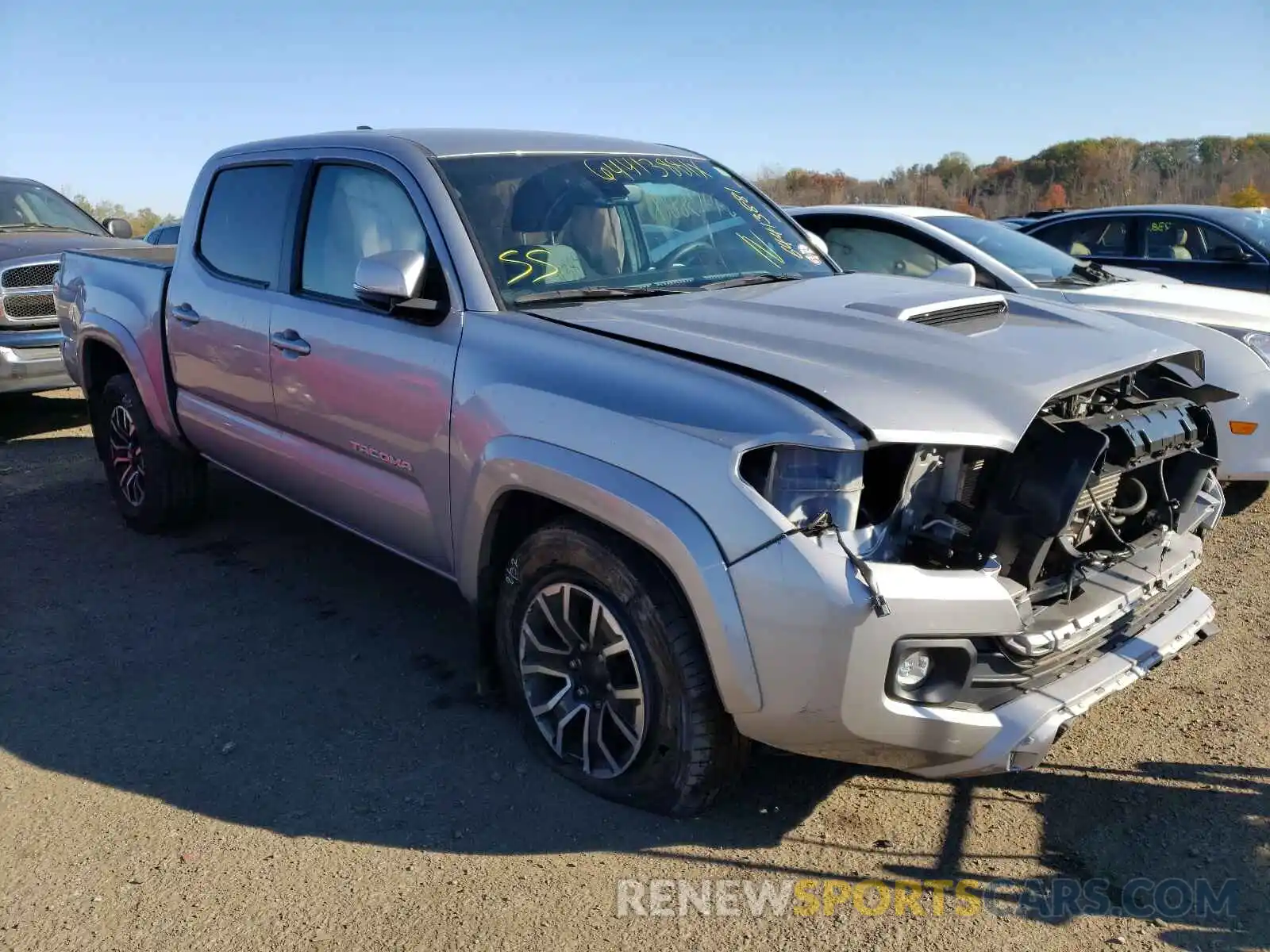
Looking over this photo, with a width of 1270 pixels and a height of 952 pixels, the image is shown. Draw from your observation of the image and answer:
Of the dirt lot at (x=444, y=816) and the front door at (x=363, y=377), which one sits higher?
the front door at (x=363, y=377)

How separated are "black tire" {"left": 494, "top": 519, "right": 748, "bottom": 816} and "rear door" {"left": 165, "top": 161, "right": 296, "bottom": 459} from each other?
183 cm

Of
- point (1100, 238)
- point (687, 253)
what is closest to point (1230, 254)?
point (1100, 238)

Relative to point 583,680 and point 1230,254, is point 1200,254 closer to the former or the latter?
point 1230,254

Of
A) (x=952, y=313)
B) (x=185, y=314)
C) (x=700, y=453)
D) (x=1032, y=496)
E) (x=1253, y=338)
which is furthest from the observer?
(x=1253, y=338)

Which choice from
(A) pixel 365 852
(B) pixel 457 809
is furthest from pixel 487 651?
(A) pixel 365 852

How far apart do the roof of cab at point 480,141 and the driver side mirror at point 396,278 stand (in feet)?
1.87

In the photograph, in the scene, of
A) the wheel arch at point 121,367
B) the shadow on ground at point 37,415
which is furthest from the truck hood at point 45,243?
the wheel arch at point 121,367

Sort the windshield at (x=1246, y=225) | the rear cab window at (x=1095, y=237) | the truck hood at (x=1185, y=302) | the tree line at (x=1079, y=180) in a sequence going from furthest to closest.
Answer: the tree line at (x=1079, y=180) → the rear cab window at (x=1095, y=237) → the windshield at (x=1246, y=225) → the truck hood at (x=1185, y=302)

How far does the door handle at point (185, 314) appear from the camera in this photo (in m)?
4.77

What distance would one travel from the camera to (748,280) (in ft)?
13.1

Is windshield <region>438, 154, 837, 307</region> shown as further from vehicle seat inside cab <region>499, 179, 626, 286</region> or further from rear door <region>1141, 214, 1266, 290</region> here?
rear door <region>1141, 214, 1266, 290</region>

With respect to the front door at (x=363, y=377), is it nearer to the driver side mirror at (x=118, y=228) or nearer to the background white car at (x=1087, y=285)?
the background white car at (x=1087, y=285)

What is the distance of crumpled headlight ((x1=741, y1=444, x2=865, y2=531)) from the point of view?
8.52 ft

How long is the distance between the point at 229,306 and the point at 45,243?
17.8 feet
